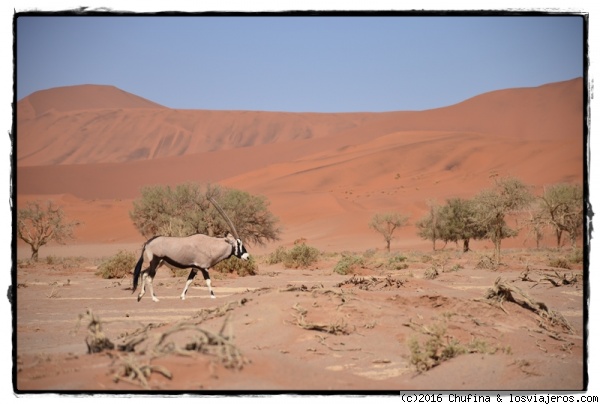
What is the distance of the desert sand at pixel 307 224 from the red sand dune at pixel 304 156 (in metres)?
0.34

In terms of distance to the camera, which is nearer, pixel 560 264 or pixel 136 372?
pixel 136 372

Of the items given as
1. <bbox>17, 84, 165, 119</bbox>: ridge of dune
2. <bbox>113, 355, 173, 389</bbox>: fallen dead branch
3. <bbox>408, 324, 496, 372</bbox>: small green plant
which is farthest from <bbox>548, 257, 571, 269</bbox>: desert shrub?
<bbox>17, 84, 165, 119</bbox>: ridge of dune

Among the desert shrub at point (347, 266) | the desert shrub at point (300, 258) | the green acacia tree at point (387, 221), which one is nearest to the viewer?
the desert shrub at point (347, 266)

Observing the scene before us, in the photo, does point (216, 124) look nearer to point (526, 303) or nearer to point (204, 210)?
point (204, 210)

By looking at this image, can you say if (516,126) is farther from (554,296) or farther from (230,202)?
(554,296)

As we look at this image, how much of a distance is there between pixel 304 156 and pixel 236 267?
73546mm

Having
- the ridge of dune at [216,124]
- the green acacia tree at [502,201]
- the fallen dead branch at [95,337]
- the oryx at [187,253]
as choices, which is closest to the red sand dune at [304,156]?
the ridge of dune at [216,124]

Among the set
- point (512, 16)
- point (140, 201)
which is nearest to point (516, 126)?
point (140, 201)

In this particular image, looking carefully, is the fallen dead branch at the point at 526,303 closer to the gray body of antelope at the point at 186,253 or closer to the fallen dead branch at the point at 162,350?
the gray body of antelope at the point at 186,253

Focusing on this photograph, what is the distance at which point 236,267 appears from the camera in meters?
→ 23.6

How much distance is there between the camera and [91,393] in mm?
6477

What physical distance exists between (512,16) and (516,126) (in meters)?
91.8

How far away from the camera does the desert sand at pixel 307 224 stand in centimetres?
819

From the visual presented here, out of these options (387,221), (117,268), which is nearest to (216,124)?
(387,221)
